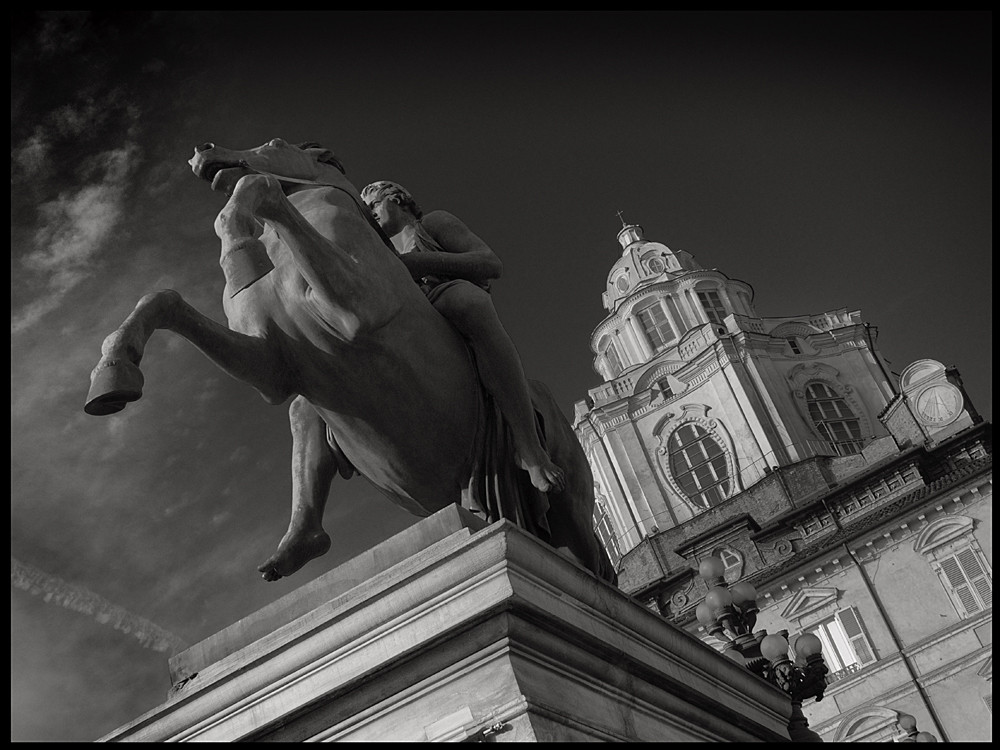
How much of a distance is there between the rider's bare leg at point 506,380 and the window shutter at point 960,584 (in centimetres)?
3326

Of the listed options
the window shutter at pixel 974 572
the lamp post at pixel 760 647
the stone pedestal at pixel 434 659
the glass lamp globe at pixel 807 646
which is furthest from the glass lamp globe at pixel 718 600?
the window shutter at pixel 974 572

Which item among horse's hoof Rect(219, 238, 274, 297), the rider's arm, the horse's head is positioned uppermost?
the horse's head

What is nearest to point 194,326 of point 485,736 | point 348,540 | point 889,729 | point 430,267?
point 430,267

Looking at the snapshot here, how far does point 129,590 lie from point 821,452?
3734 centimetres

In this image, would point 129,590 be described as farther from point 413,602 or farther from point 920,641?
point 920,641

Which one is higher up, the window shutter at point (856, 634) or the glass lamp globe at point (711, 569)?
the window shutter at point (856, 634)

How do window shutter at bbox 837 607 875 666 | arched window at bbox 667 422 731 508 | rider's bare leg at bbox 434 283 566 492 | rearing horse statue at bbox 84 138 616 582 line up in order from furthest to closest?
arched window at bbox 667 422 731 508
window shutter at bbox 837 607 875 666
rider's bare leg at bbox 434 283 566 492
rearing horse statue at bbox 84 138 616 582

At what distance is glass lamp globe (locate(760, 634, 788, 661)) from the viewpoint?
10859 mm

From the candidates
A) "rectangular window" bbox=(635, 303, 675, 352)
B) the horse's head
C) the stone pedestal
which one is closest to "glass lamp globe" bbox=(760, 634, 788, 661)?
the stone pedestal

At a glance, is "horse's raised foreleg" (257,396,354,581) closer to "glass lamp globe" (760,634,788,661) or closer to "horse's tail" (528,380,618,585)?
"horse's tail" (528,380,618,585)

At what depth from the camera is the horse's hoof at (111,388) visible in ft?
12.6

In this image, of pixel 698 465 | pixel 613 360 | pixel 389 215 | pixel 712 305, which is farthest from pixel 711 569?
pixel 613 360

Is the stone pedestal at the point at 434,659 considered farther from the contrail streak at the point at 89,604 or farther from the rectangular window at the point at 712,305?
the rectangular window at the point at 712,305

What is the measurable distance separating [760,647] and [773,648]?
0.41 feet
